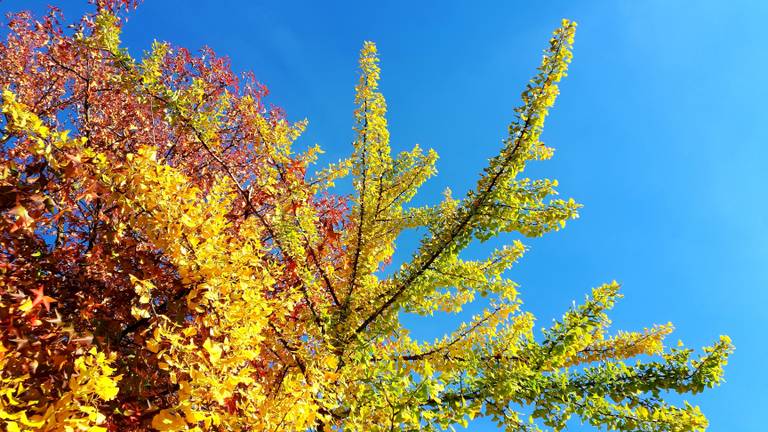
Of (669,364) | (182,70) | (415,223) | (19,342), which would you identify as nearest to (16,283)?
(19,342)

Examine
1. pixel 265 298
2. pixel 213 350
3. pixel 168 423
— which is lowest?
pixel 168 423

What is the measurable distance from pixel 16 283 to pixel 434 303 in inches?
141

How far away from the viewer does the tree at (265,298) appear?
239 cm

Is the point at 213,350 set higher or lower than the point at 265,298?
lower

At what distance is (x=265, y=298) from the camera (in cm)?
389

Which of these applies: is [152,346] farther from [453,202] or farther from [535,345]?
[453,202]

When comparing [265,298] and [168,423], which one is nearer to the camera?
[168,423]

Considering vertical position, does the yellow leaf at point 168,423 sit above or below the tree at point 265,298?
below

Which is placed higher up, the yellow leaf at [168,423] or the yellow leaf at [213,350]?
the yellow leaf at [213,350]

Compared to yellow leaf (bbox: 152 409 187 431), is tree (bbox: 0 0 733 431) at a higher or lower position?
higher

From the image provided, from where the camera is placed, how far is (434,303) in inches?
197

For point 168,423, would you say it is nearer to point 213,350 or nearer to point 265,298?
point 213,350

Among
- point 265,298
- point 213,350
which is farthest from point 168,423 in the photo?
point 265,298

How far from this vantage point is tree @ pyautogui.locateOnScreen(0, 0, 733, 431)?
7.86 ft
